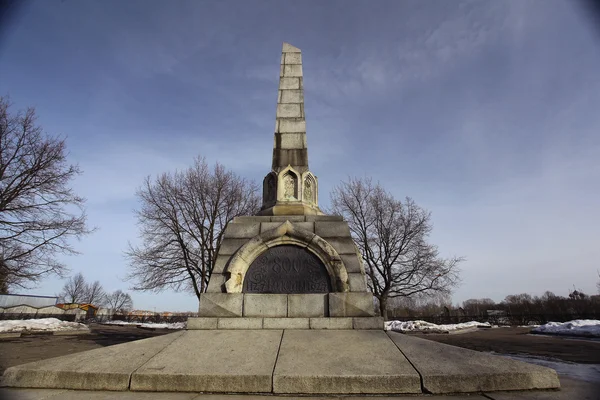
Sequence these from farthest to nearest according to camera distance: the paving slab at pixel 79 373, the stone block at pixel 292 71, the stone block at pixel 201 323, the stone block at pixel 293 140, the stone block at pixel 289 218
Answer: the stone block at pixel 292 71 → the stone block at pixel 293 140 → the stone block at pixel 289 218 → the stone block at pixel 201 323 → the paving slab at pixel 79 373

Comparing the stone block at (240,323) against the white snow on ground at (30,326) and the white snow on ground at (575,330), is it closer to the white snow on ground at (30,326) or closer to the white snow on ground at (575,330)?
the white snow on ground at (575,330)

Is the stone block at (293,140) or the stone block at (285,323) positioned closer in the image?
the stone block at (285,323)

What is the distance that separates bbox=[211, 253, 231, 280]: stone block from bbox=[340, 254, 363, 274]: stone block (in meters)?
2.01

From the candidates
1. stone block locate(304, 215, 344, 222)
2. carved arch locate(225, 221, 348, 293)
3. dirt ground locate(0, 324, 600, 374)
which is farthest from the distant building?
stone block locate(304, 215, 344, 222)

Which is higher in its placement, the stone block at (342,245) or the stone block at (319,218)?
the stone block at (319,218)

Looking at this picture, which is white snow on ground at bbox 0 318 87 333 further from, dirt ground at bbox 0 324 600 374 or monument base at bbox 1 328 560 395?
monument base at bbox 1 328 560 395

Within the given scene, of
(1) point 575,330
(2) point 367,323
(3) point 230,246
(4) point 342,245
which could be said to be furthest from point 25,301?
(1) point 575,330

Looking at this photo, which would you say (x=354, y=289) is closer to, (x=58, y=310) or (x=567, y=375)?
(x=567, y=375)

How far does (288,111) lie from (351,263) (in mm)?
4280

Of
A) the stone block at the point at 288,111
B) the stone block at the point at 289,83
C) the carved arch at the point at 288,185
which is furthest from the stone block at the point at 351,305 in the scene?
the stone block at the point at 289,83

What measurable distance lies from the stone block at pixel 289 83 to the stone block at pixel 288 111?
0.56m

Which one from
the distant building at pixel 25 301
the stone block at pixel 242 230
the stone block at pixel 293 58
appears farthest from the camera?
the distant building at pixel 25 301

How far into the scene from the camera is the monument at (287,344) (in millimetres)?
3025

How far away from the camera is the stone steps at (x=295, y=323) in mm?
4438
